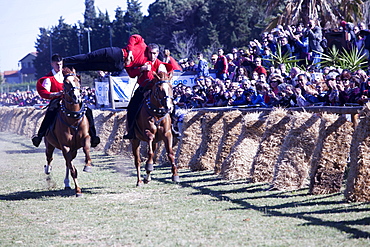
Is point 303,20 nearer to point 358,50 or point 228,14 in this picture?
point 358,50

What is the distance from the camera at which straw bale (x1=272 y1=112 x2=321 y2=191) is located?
10.8 metres

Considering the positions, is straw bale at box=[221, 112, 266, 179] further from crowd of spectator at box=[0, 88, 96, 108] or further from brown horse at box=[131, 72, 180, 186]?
crowd of spectator at box=[0, 88, 96, 108]

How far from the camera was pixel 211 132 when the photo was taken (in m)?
14.9

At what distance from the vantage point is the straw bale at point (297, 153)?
10.8m

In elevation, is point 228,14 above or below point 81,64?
above

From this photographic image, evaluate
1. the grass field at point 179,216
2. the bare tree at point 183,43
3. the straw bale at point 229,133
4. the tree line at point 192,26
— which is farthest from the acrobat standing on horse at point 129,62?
the bare tree at point 183,43

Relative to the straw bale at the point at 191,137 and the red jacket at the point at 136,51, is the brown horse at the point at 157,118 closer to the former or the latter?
the red jacket at the point at 136,51

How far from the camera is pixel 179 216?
30.0ft

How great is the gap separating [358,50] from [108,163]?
8.34 metres

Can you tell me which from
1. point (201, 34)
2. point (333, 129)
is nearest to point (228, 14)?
point (201, 34)

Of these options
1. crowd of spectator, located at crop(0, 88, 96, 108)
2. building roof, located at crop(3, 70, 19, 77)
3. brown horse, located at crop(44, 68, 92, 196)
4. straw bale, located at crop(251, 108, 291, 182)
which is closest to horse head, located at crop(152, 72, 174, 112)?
brown horse, located at crop(44, 68, 92, 196)

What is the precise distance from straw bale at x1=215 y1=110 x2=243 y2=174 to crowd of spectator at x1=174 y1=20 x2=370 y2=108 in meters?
0.94

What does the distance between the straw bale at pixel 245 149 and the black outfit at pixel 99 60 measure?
2948mm

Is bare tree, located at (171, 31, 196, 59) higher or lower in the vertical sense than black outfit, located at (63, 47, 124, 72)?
higher
